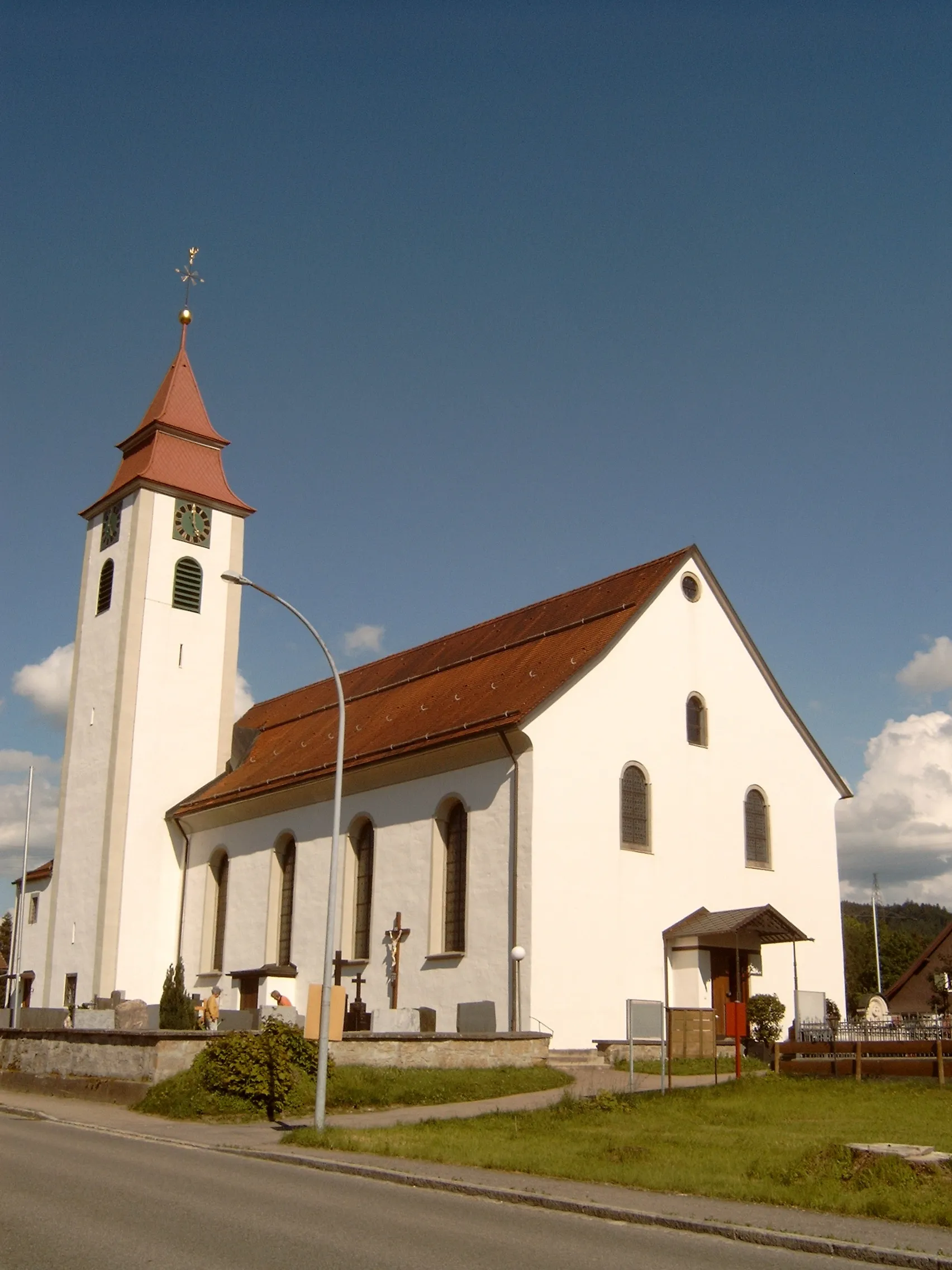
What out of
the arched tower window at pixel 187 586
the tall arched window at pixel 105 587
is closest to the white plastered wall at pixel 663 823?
the arched tower window at pixel 187 586

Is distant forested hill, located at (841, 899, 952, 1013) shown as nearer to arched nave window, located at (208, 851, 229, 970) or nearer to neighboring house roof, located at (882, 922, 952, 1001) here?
neighboring house roof, located at (882, 922, 952, 1001)

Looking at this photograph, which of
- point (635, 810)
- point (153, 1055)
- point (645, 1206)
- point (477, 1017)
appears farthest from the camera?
point (635, 810)

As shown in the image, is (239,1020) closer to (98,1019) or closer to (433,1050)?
(98,1019)

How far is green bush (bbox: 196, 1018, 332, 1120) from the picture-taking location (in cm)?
1897

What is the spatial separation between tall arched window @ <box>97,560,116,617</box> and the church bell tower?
2.3 inches

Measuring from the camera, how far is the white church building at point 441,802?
26.6 metres

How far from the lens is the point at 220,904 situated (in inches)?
1463

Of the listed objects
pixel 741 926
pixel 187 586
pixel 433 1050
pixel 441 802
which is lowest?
pixel 433 1050

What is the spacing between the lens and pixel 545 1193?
1155 centimetres

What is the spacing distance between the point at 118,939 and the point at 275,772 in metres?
7.04

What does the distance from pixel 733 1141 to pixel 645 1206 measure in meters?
4.32

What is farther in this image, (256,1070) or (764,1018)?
(764,1018)

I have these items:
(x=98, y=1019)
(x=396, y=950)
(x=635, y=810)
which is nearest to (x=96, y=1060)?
(x=98, y=1019)

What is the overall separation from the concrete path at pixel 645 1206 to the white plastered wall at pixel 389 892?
1036cm
